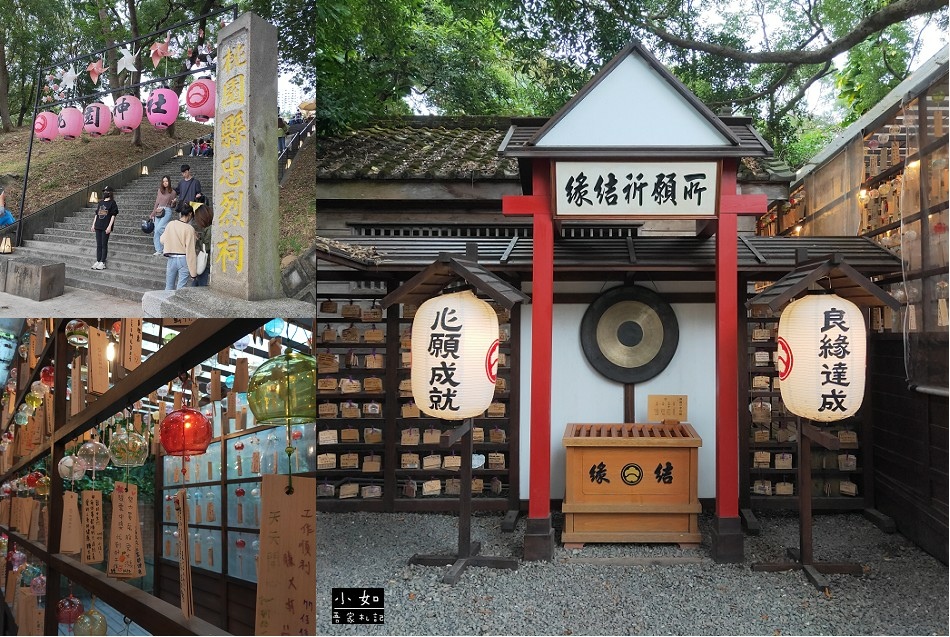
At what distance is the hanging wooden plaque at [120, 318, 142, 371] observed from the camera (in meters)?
3.49

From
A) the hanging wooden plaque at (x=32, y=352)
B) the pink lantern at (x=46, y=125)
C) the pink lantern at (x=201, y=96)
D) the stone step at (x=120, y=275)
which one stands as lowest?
the hanging wooden plaque at (x=32, y=352)

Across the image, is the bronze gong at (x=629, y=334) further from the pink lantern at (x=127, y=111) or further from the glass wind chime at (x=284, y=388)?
the pink lantern at (x=127, y=111)

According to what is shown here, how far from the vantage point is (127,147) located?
347 cm

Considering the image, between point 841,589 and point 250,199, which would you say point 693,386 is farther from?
point 250,199

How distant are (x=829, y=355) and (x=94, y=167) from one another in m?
4.10

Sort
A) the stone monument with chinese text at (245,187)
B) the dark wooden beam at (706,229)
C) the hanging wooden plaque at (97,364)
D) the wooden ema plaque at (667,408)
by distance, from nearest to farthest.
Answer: the stone monument with chinese text at (245,187), the hanging wooden plaque at (97,364), the dark wooden beam at (706,229), the wooden ema plaque at (667,408)

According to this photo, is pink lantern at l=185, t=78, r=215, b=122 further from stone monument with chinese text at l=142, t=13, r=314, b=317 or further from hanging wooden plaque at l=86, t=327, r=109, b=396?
hanging wooden plaque at l=86, t=327, r=109, b=396

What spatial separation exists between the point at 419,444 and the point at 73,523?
2639 mm

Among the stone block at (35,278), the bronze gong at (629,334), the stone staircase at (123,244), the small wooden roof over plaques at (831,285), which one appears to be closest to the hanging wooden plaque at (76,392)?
the stone block at (35,278)

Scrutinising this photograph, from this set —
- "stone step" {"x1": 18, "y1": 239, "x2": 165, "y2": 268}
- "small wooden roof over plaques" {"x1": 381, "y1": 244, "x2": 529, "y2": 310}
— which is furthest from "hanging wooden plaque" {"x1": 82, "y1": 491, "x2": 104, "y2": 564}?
"small wooden roof over plaques" {"x1": 381, "y1": 244, "x2": 529, "y2": 310}

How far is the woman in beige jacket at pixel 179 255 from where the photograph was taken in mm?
3223

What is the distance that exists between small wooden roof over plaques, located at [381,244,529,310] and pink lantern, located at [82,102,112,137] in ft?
5.70

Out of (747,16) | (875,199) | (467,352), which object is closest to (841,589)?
(467,352)

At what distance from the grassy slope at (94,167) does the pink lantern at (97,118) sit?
6cm
